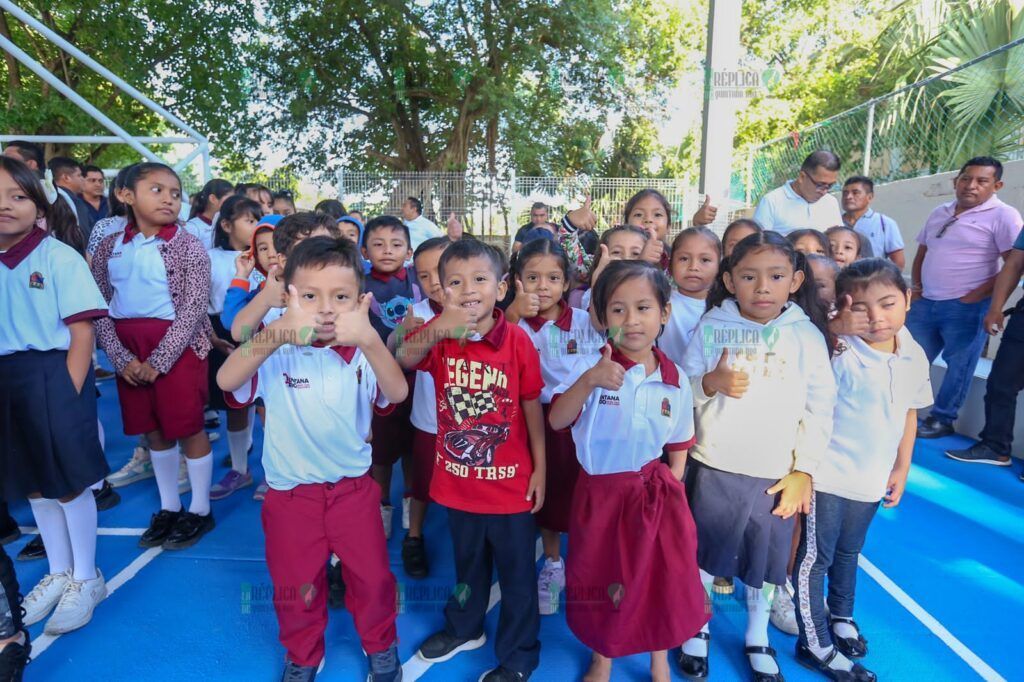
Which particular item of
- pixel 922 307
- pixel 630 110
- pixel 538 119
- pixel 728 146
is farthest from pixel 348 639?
pixel 630 110

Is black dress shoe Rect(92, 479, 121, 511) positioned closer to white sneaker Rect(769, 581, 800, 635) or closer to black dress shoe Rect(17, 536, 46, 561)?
black dress shoe Rect(17, 536, 46, 561)

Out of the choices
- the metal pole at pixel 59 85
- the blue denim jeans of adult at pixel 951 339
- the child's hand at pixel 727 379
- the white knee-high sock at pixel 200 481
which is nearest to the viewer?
the child's hand at pixel 727 379

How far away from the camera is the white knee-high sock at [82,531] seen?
2279 millimetres

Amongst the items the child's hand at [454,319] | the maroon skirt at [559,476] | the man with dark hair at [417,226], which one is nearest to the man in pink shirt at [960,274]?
the maroon skirt at [559,476]

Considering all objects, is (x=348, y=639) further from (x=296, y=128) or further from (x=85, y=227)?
(x=296, y=128)

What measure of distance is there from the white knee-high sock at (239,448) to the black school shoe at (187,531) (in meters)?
0.55

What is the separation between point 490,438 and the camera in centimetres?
192

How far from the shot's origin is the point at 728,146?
681 cm

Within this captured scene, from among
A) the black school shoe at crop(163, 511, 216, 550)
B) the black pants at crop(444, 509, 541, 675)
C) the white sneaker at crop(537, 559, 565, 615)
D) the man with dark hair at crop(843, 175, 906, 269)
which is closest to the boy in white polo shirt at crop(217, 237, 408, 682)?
the black pants at crop(444, 509, 541, 675)

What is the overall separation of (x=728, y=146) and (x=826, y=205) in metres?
3.33

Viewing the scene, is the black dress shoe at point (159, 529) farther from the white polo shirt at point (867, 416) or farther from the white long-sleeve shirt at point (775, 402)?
the white polo shirt at point (867, 416)

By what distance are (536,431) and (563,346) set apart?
0.44 meters

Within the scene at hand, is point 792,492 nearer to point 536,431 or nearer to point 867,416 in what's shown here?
point 867,416

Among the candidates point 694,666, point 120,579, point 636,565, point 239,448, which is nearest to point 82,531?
point 120,579
